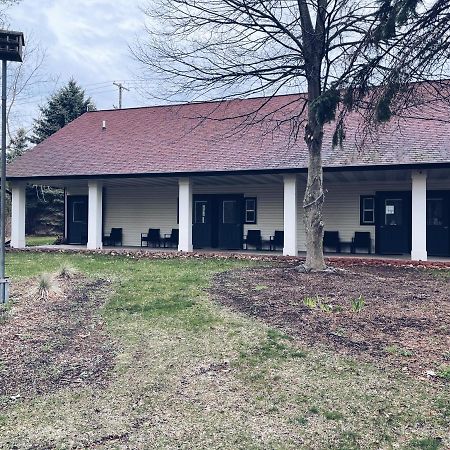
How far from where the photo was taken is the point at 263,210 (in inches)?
699

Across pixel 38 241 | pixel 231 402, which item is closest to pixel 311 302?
pixel 231 402

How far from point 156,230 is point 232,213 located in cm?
333

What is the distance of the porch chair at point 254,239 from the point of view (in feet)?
57.3

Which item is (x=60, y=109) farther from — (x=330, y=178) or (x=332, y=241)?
(x=332, y=241)

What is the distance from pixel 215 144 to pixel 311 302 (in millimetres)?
10959

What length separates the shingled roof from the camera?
534 inches

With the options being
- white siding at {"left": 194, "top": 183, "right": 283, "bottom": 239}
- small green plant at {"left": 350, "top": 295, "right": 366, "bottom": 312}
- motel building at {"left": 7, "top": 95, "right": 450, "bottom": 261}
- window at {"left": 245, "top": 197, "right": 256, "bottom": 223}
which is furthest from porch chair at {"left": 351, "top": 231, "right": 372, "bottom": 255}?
small green plant at {"left": 350, "top": 295, "right": 366, "bottom": 312}

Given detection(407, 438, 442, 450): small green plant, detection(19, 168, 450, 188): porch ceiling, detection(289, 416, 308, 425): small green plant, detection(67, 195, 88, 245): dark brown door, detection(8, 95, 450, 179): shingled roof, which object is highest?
detection(8, 95, 450, 179): shingled roof

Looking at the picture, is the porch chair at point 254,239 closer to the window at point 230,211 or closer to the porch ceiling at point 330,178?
the window at point 230,211

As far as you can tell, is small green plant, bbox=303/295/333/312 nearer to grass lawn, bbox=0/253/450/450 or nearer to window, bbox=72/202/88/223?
grass lawn, bbox=0/253/450/450

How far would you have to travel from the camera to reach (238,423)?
3502 mm

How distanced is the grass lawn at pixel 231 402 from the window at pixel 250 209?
1218 centimetres

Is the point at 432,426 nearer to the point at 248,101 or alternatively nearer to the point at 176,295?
the point at 176,295

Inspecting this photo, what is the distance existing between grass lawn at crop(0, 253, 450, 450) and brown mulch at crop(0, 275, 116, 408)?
0.17 m
